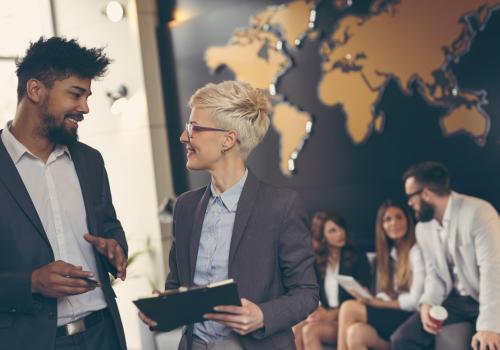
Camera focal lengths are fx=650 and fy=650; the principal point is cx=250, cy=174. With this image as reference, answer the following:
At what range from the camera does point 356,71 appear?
4.56 m

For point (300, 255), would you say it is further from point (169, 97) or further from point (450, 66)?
point (169, 97)

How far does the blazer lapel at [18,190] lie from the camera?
221cm

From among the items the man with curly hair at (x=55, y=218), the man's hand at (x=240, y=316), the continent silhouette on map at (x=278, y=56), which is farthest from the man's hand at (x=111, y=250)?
the continent silhouette on map at (x=278, y=56)

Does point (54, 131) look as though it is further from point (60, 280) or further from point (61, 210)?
point (60, 280)

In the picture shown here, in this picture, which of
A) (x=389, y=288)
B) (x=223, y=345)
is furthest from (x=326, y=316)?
(x=223, y=345)

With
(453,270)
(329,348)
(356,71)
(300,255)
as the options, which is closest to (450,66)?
(356,71)

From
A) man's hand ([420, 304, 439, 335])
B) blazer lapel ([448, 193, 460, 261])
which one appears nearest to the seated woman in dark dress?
man's hand ([420, 304, 439, 335])

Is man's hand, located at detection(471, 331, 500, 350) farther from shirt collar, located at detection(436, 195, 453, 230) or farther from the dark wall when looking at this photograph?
the dark wall

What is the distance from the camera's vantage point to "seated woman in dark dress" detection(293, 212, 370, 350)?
455 cm

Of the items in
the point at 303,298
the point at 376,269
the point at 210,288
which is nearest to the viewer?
the point at 210,288

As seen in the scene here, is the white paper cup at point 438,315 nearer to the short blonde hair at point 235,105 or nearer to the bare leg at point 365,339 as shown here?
the bare leg at point 365,339

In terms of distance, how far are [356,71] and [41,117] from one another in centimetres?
269

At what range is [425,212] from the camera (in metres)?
4.17

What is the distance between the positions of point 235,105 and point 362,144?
2587mm
